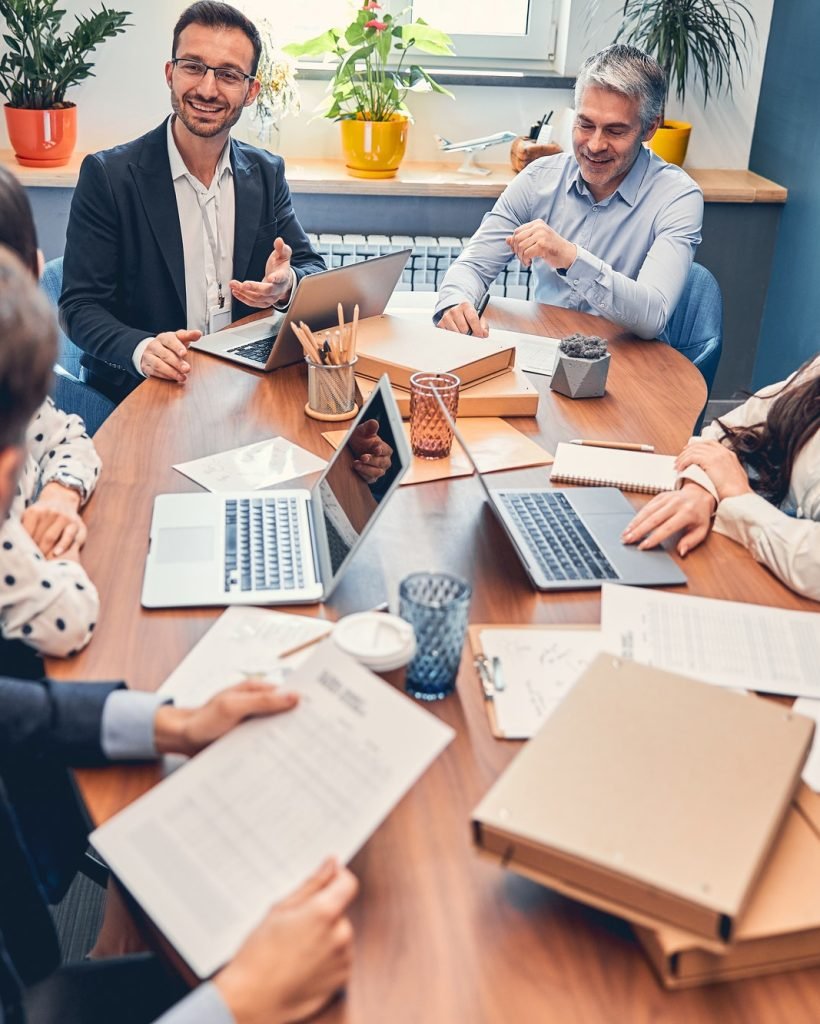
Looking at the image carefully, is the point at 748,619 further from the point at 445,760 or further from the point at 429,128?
the point at 429,128

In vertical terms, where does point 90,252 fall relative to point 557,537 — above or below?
above

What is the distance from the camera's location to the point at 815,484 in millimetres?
1624

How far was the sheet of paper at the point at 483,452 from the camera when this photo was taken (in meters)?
1.63

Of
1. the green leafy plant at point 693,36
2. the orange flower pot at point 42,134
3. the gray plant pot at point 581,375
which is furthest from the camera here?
the green leafy plant at point 693,36

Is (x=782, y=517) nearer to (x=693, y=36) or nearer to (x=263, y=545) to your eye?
(x=263, y=545)

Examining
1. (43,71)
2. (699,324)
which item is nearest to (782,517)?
(699,324)

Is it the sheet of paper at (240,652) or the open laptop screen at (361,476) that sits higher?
the open laptop screen at (361,476)

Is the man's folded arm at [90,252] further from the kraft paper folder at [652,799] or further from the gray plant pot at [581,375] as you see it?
the kraft paper folder at [652,799]

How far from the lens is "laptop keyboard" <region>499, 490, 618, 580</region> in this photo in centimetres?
135

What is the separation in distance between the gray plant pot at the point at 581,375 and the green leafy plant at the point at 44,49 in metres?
2.00

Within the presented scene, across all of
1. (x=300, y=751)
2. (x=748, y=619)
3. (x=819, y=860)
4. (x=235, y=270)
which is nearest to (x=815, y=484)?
(x=748, y=619)

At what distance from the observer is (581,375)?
195 centimetres

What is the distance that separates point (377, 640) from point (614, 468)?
696 mm

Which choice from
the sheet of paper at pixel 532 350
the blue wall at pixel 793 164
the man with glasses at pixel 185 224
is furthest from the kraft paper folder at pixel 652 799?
the blue wall at pixel 793 164
